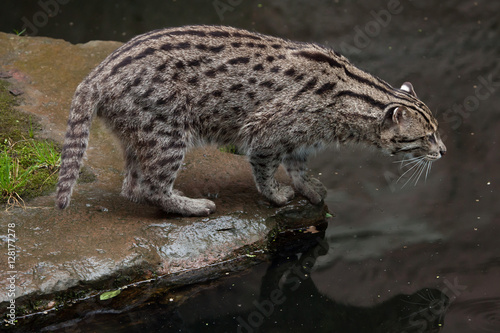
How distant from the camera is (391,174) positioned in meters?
7.00

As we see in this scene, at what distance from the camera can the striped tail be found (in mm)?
5117

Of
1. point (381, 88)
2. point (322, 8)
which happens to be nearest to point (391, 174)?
point (381, 88)

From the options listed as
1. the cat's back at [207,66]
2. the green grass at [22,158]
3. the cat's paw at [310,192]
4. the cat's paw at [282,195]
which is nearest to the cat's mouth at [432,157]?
the cat's paw at [310,192]

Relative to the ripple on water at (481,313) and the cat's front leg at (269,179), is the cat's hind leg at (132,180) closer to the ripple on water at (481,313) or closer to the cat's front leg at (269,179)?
the cat's front leg at (269,179)

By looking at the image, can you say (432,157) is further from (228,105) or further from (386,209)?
(228,105)

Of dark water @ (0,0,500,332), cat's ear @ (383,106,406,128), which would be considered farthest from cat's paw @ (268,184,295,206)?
cat's ear @ (383,106,406,128)

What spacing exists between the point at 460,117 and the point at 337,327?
3616 mm

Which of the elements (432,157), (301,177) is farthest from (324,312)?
(432,157)

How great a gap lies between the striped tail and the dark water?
104 cm

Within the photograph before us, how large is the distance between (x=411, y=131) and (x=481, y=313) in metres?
1.67

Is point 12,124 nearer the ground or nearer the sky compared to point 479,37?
nearer the ground

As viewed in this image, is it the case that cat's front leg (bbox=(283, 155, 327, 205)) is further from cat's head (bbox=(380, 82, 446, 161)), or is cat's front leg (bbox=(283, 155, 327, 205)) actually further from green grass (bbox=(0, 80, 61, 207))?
green grass (bbox=(0, 80, 61, 207))

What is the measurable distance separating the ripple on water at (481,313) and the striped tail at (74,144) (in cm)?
337

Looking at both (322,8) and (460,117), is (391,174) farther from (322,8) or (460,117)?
(322,8)
